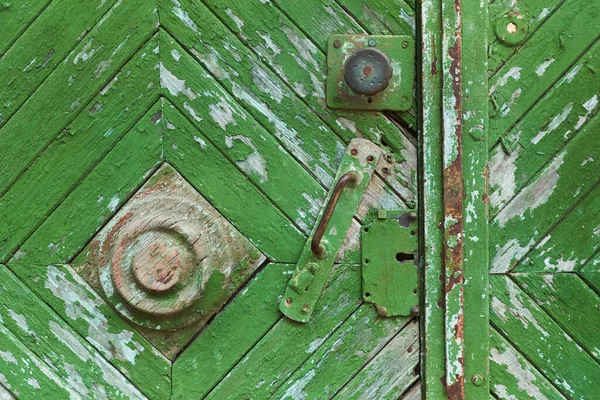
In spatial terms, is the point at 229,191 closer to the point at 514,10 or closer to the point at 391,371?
the point at 391,371

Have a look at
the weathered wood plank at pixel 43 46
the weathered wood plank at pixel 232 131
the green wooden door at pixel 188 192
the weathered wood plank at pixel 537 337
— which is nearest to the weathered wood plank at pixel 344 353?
the green wooden door at pixel 188 192

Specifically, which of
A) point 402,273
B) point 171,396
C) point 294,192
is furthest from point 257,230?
point 171,396

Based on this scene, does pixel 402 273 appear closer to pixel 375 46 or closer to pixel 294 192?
pixel 294 192

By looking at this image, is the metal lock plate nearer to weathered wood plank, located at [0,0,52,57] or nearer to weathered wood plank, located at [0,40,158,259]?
weathered wood plank, located at [0,40,158,259]

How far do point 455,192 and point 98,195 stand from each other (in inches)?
36.5

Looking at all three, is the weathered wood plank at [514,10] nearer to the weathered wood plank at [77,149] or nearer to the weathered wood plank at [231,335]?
the weathered wood plank at [231,335]


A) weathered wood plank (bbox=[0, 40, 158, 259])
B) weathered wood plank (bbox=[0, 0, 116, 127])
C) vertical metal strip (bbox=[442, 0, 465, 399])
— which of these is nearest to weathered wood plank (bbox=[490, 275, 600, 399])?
vertical metal strip (bbox=[442, 0, 465, 399])

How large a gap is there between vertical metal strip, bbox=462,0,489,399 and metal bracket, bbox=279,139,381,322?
25 cm

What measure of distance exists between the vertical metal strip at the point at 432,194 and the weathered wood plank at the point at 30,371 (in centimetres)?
94

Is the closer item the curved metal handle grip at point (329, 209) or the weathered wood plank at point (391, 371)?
the curved metal handle grip at point (329, 209)

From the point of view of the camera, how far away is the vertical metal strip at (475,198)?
1.47m

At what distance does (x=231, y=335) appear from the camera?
1.53 meters

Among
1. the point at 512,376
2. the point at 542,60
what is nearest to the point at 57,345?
the point at 512,376

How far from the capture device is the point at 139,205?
1.53 m
